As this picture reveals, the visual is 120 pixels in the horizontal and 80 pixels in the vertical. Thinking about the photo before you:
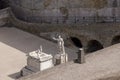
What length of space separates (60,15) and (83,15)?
6.49 feet

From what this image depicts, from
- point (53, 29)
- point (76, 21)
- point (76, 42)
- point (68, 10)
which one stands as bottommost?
point (76, 42)

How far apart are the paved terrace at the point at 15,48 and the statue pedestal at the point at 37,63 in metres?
0.94

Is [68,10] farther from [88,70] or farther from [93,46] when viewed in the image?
[88,70]

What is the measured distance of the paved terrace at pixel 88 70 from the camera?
66.7 ft

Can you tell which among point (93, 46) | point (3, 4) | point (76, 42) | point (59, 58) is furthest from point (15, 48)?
point (3, 4)

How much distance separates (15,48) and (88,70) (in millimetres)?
9538

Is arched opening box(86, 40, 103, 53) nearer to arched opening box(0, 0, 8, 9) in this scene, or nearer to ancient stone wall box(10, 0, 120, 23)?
ancient stone wall box(10, 0, 120, 23)

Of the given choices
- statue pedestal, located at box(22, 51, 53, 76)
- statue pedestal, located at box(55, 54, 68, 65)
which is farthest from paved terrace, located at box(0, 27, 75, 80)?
statue pedestal, located at box(55, 54, 68, 65)

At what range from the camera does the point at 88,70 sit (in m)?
21.0

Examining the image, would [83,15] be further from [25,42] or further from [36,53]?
[36,53]

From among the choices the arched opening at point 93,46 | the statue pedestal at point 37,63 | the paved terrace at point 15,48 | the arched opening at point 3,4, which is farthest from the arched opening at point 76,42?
the arched opening at point 3,4

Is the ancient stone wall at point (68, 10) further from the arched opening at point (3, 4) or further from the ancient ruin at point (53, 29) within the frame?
the arched opening at point (3, 4)

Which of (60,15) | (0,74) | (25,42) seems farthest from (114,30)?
(0,74)

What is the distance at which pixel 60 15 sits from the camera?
31.4m
